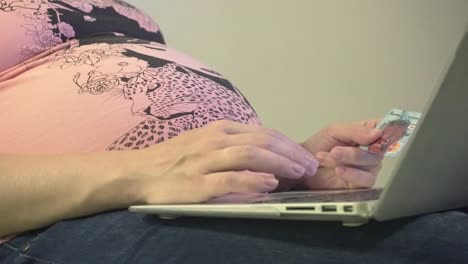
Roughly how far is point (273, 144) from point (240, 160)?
53 millimetres

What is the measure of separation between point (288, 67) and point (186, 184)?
1.08 m

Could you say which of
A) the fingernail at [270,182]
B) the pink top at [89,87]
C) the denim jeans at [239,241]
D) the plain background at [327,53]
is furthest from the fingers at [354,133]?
the plain background at [327,53]

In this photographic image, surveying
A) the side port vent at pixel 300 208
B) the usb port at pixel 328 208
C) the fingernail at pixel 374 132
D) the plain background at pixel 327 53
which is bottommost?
the plain background at pixel 327 53

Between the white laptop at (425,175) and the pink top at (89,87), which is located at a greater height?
the white laptop at (425,175)

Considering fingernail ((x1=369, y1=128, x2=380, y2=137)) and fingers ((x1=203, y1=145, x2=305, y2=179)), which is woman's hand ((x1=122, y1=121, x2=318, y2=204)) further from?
fingernail ((x1=369, y1=128, x2=380, y2=137))

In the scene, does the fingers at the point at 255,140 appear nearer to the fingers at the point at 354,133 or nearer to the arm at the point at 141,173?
the arm at the point at 141,173

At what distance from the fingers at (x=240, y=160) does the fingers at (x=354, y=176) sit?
21cm

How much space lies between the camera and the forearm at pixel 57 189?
569 mm

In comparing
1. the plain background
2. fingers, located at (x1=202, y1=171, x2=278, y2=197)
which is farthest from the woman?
the plain background

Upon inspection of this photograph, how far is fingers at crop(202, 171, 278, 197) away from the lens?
532 mm

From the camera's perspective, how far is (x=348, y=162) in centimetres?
77

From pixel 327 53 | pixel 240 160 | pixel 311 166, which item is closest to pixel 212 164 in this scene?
pixel 240 160

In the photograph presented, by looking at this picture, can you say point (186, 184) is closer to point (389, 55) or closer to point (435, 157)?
point (435, 157)

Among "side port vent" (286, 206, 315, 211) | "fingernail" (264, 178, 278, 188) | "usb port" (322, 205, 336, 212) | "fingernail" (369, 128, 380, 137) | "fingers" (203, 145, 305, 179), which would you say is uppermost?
"usb port" (322, 205, 336, 212)
